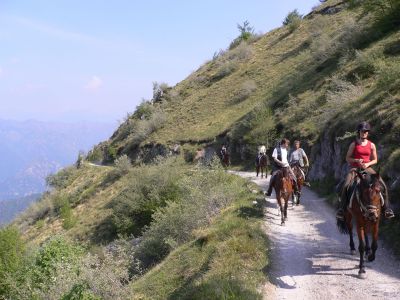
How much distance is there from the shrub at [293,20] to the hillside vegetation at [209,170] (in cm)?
25

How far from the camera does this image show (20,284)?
20.1 m

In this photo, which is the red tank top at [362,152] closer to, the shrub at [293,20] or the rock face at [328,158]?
the rock face at [328,158]

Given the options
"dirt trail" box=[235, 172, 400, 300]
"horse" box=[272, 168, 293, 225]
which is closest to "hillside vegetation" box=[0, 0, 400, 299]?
"dirt trail" box=[235, 172, 400, 300]

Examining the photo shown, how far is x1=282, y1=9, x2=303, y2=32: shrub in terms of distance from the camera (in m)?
62.4

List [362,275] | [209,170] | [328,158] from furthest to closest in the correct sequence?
[209,170], [328,158], [362,275]

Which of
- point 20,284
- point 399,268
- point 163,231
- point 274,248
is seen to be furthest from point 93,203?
point 399,268

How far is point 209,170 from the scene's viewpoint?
2184 cm

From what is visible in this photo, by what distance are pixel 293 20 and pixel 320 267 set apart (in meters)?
59.0

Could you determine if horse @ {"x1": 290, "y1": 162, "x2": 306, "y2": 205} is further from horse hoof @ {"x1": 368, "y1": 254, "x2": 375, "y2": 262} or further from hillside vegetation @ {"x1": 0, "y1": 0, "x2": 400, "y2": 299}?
horse hoof @ {"x1": 368, "y1": 254, "x2": 375, "y2": 262}

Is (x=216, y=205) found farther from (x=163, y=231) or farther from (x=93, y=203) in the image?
(x=93, y=203)

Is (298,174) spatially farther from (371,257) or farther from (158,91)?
(158,91)

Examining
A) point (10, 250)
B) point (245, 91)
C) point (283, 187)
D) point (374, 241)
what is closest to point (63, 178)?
point (245, 91)

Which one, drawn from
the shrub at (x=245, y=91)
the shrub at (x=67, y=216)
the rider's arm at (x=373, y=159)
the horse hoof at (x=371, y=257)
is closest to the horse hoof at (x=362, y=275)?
the horse hoof at (x=371, y=257)

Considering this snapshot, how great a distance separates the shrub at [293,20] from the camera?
62441 mm
